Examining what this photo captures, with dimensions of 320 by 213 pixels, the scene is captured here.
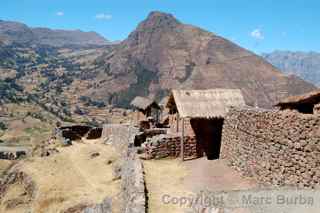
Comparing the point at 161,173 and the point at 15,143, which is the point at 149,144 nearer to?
the point at 161,173

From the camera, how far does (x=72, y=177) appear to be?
1135 inches

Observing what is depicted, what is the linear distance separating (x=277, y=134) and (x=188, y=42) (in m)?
178

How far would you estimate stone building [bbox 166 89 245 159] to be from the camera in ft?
78.0

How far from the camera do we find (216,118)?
936 inches

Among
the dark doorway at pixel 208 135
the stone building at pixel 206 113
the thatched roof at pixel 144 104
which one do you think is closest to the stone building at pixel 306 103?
the stone building at pixel 206 113

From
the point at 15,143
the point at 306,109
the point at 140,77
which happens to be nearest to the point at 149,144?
the point at 306,109

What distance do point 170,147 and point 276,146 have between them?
9657 mm

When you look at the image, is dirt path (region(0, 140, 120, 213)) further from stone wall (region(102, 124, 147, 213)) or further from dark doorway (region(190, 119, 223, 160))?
dark doorway (region(190, 119, 223, 160))

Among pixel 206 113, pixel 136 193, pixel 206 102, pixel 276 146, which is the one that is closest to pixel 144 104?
pixel 206 102

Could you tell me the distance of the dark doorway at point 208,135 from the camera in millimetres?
24562

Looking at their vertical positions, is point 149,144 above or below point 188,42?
below

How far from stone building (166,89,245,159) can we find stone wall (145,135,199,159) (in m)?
0.28

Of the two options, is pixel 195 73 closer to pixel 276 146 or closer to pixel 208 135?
pixel 208 135

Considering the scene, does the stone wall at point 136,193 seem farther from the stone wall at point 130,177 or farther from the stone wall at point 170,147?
the stone wall at point 170,147
